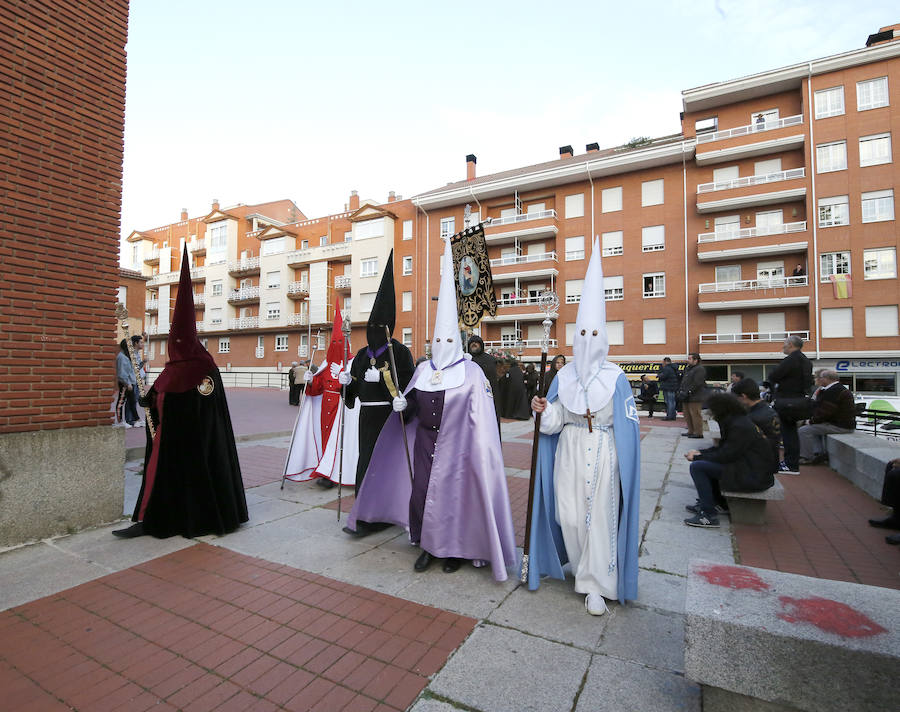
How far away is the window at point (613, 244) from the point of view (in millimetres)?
29469

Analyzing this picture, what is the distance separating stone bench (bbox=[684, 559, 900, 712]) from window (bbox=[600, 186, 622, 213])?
30.5m

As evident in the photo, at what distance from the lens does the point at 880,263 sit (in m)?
23.6

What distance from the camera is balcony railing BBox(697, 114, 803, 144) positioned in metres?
25.4

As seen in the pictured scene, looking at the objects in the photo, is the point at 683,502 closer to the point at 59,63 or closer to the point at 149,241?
the point at 59,63

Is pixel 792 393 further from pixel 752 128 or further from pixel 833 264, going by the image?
pixel 752 128

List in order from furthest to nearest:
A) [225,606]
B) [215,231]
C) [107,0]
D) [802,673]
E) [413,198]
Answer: [215,231], [413,198], [107,0], [225,606], [802,673]

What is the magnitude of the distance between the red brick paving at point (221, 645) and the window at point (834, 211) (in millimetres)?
30039

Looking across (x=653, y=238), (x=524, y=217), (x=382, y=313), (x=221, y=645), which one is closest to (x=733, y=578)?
(x=221, y=645)

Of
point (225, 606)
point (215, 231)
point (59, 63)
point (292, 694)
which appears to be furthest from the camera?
point (215, 231)

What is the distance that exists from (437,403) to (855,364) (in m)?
28.1

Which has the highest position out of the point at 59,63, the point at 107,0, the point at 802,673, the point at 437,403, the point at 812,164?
the point at 812,164

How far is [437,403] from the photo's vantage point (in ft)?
13.1

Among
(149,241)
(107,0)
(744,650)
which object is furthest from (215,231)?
(744,650)

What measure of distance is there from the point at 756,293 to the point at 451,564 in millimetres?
27586
